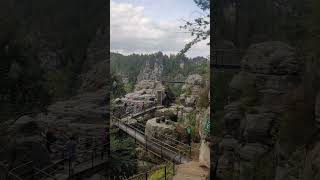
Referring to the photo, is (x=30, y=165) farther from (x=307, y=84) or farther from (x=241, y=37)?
(x=307, y=84)

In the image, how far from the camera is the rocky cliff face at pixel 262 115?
641 cm

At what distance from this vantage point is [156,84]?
33281 millimetres

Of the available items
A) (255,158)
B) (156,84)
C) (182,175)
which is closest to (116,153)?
(182,175)

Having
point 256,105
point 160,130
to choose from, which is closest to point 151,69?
point 160,130

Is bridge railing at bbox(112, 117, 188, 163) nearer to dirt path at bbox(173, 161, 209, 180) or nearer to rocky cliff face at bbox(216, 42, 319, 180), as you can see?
dirt path at bbox(173, 161, 209, 180)

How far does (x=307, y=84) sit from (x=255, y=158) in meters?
1.64

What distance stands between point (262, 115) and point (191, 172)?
15.6 ft

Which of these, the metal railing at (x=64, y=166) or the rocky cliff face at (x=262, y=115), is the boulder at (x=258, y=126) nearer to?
the rocky cliff face at (x=262, y=115)

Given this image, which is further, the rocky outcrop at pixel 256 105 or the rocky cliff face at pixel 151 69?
the rocky cliff face at pixel 151 69

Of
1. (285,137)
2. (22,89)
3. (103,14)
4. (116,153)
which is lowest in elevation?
(116,153)

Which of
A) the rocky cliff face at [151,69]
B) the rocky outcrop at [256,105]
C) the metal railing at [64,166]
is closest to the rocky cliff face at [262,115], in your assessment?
the rocky outcrop at [256,105]

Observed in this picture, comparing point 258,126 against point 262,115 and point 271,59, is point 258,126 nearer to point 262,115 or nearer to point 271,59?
point 262,115

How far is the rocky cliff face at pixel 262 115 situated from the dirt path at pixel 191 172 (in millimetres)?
2877

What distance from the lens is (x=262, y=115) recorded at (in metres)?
7.00
